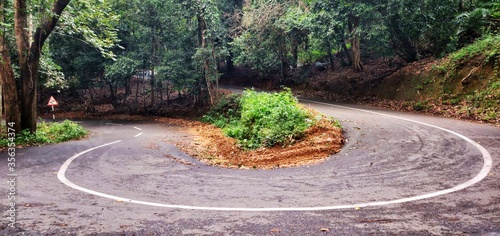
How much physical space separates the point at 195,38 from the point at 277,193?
882 inches

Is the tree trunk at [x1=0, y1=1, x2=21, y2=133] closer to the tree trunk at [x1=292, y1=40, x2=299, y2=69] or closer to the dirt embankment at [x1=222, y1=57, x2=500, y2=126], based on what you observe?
the dirt embankment at [x1=222, y1=57, x2=500, y2=126]

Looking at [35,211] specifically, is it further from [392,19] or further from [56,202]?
[392,19]

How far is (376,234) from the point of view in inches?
163

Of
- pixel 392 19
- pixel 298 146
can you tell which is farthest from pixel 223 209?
pixel 392 19

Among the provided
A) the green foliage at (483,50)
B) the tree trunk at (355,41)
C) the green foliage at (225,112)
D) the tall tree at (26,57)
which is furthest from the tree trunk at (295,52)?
the tall tree at (26,57)

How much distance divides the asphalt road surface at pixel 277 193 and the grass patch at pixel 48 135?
379 cm

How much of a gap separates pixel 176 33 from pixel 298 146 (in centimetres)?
2045

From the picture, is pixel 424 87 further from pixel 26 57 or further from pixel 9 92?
pixel 9 92

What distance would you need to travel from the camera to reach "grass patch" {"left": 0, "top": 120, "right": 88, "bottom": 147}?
13391 millimetres

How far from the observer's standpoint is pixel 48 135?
15.3 meters

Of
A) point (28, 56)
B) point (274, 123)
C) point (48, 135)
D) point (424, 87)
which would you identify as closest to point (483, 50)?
point (424, 87)

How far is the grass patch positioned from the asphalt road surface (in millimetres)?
3787

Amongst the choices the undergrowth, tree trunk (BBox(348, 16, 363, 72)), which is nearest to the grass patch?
the undergrowth

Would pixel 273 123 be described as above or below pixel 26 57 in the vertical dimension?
below
